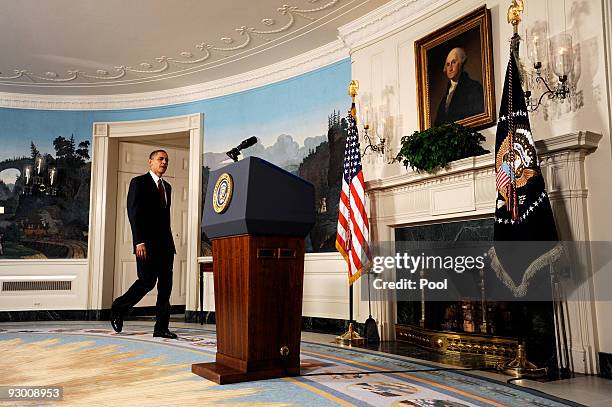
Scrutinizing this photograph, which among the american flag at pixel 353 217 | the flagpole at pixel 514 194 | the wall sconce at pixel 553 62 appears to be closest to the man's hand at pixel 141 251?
the american flag at pixel 353 217

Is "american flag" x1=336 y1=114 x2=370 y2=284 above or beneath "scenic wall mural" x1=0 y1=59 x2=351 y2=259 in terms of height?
beneath

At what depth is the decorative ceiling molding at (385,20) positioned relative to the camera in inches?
228

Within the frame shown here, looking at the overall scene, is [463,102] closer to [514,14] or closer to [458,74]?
[458,74]

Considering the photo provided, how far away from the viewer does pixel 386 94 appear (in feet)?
20.7

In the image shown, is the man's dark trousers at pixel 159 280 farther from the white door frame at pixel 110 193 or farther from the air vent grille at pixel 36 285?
the air vent grille at pixel 36 285

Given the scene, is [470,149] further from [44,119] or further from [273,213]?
[44,119]

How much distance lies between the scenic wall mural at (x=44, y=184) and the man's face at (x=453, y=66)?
6.81 metres

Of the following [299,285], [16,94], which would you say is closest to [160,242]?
[299,285]

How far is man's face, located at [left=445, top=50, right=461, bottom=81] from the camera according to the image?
5.36 metres

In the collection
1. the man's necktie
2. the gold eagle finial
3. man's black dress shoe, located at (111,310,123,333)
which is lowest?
man's black dress shoe, located at (111,310,123,333)

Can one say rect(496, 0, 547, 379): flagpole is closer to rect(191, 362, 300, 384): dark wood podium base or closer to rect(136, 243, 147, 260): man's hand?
rect(191, 362, 300, 384): dark wood podium base

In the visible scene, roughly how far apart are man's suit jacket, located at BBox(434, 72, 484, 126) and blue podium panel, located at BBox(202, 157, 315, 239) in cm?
246

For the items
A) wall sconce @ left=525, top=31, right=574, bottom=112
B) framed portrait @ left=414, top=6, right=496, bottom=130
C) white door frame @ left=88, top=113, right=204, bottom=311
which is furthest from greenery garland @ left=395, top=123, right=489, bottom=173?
white door frame @ left=88, top=113, right=204, bottom=311

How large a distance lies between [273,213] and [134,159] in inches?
294
